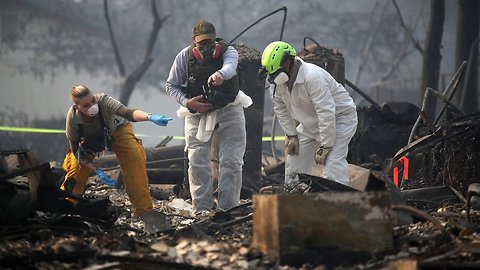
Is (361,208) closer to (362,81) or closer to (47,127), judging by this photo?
(47,127)

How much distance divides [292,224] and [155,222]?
2.88 metres

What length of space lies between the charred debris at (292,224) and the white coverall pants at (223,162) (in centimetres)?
37

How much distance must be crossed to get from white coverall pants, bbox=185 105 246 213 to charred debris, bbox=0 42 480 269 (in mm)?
365

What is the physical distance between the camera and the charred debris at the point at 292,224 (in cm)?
586

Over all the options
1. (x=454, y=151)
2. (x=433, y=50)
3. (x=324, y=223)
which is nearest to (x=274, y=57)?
(x=454, y=151)

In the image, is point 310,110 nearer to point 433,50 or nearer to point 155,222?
point 155,222

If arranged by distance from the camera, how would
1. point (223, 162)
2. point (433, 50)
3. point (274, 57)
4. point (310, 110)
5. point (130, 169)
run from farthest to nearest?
point (433, 50)
point (223, 162)
point (310, 110)
point (274, 57)
point (130, 169)

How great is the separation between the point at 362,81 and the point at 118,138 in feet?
90.3

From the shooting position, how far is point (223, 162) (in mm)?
9820

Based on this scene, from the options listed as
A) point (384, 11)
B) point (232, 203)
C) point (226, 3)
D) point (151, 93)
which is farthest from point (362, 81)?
point (232, 203)

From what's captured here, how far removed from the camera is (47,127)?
2836 cm

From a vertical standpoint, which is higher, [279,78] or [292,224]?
[279,78]

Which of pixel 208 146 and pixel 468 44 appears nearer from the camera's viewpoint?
pixel 208 146

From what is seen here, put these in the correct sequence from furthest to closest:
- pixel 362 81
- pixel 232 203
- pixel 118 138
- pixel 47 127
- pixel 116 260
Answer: pixel 362 81 < pixel 47 127 < pixel 232 203 < pixel 118 138 < pixel 116 260
